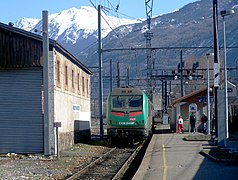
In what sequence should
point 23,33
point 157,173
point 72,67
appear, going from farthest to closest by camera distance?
1. point 72,67
2. point 23,33
3. point 157,173

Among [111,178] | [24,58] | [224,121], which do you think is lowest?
[111,178]

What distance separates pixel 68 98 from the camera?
34.2m

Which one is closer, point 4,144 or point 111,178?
point 111,178

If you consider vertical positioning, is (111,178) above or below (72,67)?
below

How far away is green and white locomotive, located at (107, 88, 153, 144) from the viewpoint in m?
34.2

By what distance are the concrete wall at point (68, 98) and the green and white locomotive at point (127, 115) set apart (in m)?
2.37

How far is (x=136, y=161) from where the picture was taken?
26.3 metres

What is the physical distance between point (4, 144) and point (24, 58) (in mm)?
4395

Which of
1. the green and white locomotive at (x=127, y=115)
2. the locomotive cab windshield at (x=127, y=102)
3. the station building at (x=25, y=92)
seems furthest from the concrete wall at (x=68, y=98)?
the locomotive cab windshield at (x=127, y=102)

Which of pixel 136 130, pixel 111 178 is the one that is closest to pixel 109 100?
pixel 136 130

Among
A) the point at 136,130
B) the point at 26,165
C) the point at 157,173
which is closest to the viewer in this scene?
the point at 157,173

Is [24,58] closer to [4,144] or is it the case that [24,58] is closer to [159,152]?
[4,144]

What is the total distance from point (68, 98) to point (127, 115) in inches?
139

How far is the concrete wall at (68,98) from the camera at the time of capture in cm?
3041
